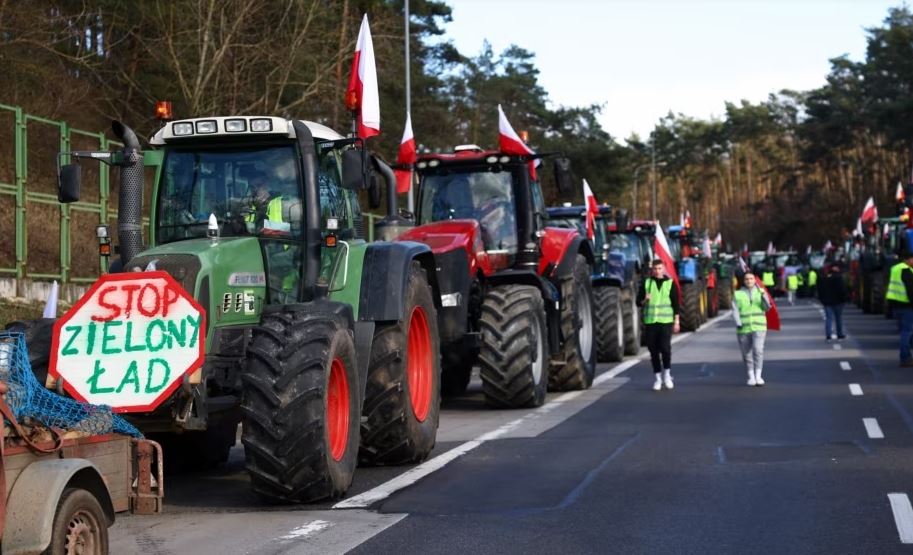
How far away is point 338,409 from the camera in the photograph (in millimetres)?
10258

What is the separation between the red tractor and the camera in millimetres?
15969

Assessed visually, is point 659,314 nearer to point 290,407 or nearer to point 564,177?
point 564,177

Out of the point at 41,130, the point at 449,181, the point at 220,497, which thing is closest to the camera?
the point at 220,497

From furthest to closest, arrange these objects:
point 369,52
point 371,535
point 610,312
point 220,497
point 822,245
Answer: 1. point 822,245
2. point 610,312
3. point 369,52
4. point 220,497
5. point 371,535

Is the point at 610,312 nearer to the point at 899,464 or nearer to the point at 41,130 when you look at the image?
the point at 41,130

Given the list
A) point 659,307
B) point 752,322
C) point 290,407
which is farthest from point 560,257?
point 290,407

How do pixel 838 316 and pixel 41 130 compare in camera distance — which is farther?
pixel 838 316

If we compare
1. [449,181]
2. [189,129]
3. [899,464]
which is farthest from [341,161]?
[449,181]

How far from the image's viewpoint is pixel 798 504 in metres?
9.60

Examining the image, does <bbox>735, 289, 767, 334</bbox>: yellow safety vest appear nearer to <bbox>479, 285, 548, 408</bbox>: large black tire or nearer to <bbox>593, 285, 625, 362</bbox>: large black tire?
<bbox>593, 285, 625, 362</bbox>: large black tire

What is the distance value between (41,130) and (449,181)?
730 cm

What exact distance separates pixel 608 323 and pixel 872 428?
1037cm

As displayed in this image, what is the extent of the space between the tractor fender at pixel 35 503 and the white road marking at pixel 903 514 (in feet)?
15.4

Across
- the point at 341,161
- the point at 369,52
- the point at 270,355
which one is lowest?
the point at 270,355
